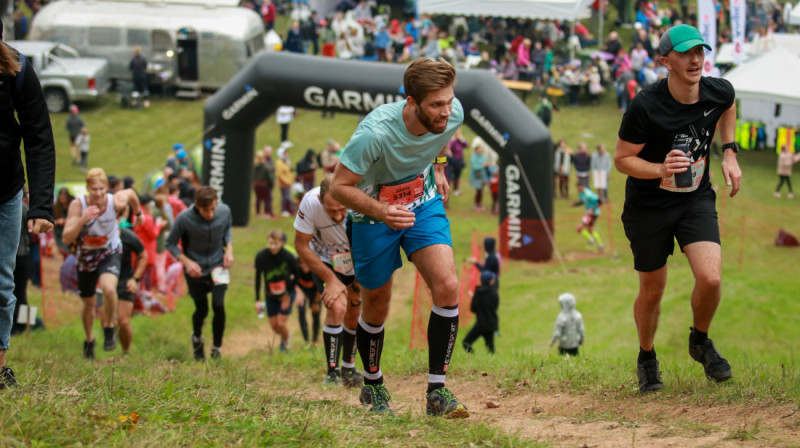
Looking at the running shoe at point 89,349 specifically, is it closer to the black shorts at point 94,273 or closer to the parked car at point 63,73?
the black shorts at point 94,273

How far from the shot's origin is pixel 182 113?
2956cm

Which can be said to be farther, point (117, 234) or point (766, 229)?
point (766, 229)

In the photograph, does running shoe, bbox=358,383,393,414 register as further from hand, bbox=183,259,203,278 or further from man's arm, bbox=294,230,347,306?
hand, bbox=183,259,203,278

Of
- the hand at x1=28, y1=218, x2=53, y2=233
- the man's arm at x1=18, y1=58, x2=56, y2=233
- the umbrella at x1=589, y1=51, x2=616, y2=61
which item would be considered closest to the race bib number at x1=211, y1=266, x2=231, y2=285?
the man's arm at x1=18, y1=58, x2=56, y2=233

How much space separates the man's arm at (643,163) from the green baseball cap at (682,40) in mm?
561

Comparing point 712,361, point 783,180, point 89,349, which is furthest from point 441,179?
point 783,180

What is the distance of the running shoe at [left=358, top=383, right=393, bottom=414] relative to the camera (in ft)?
18.0

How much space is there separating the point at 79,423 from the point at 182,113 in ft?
85.7

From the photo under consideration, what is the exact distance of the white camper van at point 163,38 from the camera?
29.5m

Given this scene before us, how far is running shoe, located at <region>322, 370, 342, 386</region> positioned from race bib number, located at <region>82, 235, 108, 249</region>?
2954mm

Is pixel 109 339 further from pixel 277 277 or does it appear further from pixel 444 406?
pixel 444 406

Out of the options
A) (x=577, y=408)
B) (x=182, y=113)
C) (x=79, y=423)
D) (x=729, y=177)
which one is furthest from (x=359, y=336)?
(x=182, y=113)

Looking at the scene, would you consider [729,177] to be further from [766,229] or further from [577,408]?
[766,229]

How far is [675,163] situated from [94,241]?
19.5ft
